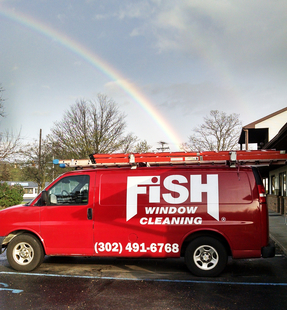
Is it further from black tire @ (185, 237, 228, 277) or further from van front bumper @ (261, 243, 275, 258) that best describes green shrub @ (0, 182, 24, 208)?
van front bumper @ (261, 243, 275, 258)

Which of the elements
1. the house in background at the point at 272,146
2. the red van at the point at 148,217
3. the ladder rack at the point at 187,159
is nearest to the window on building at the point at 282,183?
the house in background at the point at 272,146

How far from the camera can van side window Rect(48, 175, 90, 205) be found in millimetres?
6415

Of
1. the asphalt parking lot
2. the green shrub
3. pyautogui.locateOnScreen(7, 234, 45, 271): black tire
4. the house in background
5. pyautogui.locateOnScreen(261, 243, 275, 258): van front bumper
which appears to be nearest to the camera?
the asphalt parking lot

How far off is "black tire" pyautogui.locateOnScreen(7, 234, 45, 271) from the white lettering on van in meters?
2.00

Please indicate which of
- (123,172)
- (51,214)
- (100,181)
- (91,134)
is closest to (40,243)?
(51,214)

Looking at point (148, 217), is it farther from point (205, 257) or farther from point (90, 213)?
point (205, 257)

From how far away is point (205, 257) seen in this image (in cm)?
590

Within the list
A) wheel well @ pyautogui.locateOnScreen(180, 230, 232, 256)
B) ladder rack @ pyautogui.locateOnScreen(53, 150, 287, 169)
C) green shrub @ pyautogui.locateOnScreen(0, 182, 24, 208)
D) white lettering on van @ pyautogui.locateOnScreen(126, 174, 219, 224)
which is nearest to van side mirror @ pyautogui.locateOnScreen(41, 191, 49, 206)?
ladder rack @ pyautogui.locateOnScreen(53, 150, 287, 169)

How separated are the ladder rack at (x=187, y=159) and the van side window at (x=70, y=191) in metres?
0.33

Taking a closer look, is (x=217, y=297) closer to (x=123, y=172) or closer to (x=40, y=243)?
(x=123, y=172)

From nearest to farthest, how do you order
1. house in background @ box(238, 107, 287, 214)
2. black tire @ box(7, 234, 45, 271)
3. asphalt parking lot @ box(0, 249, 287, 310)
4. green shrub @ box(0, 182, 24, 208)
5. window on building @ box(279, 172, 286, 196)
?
asphalt parking lot @ box(0, 249, 287, 310) → black tire @ box(7, 234, 45, 271) → house in background @ box(238, 107, 287, 214) → window on building @ box(279, 172, 286, 196) → green shrub @ box(0, 182, 24, 208)

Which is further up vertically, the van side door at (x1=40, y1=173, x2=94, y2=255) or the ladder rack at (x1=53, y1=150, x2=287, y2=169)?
the ladder rack at (x1=53, y1=150, x2=287, y2=169)

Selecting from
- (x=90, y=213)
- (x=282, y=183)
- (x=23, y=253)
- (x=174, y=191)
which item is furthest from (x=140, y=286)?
(x=282, y=183)

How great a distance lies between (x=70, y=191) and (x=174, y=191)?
217 centimetres
